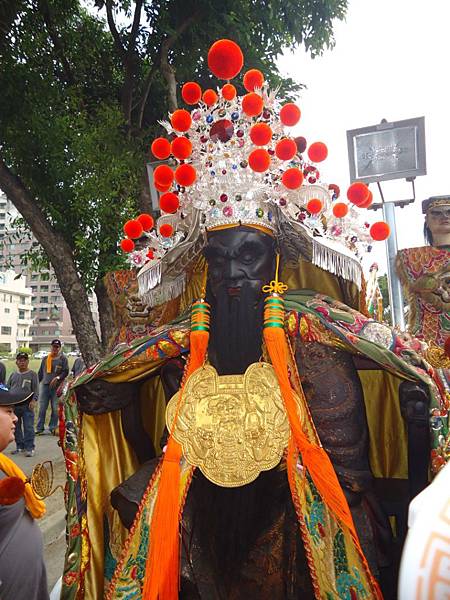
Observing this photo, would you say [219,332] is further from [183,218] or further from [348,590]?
[348,590]

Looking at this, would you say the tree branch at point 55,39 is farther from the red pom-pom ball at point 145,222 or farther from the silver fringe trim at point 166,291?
the silver fringe trim at point 166,291

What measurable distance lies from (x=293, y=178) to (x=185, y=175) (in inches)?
20.6

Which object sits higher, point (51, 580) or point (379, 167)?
point (379, 167)

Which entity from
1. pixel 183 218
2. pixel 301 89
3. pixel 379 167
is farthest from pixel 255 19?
pixel 183 218

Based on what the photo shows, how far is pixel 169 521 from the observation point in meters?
2.33

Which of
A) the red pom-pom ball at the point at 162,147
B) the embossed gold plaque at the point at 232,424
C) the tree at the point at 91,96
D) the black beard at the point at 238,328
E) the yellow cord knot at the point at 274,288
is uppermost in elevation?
the tree at the point at 91,96

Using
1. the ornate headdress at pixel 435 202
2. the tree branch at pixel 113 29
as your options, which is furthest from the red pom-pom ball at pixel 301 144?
the tree branch at pixel 113 29

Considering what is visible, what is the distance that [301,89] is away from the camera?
9047mm

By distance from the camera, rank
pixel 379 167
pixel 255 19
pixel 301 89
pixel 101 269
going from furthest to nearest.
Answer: pixel 301 89 → pixel 255 19 → pixel 101 269 → pixel 379 167

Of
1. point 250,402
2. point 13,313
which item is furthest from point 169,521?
point 13,313

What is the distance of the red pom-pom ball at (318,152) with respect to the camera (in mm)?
2762

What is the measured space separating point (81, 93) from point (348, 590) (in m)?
7.40

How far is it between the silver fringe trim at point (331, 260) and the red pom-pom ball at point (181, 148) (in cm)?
77

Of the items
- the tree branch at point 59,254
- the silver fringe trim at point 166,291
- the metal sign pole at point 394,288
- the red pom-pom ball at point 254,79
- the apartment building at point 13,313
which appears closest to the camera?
the red pom-pom ball at point 254,79
